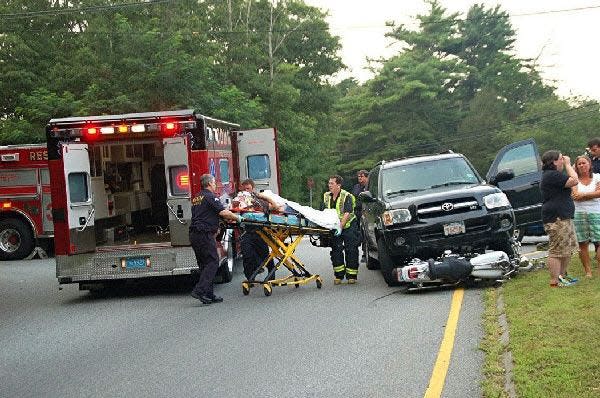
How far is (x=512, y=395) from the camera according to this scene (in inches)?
246

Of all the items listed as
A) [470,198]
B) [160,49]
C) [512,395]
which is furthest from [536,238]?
[160,49]

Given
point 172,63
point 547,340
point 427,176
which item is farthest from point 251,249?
point 172,63

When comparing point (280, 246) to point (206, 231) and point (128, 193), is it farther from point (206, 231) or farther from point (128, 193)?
point (128, 193)

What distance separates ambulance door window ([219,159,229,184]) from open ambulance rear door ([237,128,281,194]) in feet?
6.41

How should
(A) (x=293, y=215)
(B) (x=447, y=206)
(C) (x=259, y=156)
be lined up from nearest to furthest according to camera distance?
(B) (x=447, y=206) < (A) (x=293, y=215) < (C) (x=259, y=156)

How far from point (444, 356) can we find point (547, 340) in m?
0.91

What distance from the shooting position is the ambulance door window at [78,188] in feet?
46.2

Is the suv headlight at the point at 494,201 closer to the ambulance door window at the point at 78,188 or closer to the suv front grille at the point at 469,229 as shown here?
the suv front grille at the point at 469,229

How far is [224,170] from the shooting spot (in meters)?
16.4

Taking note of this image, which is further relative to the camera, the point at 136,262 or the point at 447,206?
the point at 136,262

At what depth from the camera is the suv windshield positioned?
13.7 metres

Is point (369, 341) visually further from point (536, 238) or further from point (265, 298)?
point (536, 238)

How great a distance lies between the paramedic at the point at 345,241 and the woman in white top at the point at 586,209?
3633mm

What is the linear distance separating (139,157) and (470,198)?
763 centimetres
